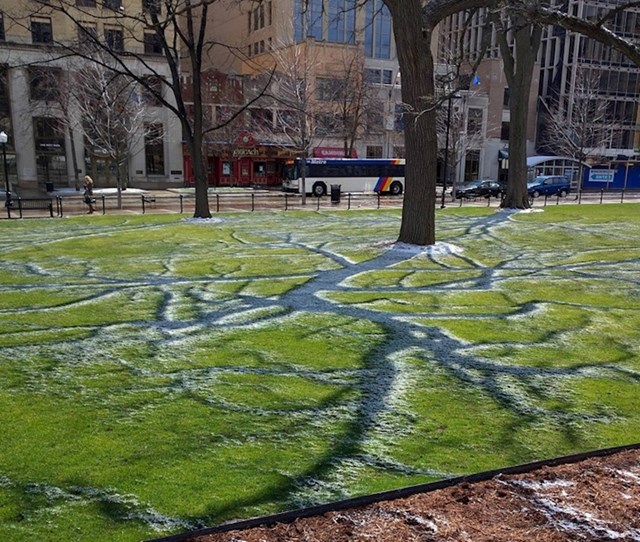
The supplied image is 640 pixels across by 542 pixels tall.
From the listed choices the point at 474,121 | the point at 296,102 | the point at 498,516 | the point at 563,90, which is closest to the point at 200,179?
the point at 296,102

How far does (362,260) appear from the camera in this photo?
14.2 meters

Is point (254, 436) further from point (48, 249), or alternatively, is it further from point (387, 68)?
point (387, 68)

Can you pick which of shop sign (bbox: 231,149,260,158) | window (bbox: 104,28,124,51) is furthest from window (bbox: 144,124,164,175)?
window (bbox: 104,28,124,51)

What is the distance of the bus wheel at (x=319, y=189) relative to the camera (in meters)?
46.3

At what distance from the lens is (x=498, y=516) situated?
3.96 meters

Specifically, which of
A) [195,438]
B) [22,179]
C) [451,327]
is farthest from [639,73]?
[195,438]

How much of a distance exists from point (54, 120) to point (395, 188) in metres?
28.5

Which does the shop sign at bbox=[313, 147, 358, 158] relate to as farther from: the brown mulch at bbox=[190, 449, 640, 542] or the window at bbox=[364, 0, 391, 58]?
the brown mulch at bbox=[190, 449, 640, 542]

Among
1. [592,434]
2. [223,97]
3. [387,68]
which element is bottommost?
[592,434]

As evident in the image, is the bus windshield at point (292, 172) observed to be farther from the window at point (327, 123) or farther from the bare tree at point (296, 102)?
the window at point (327, 123)

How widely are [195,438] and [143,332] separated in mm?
3426

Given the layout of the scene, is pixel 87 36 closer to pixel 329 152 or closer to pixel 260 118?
pixel 260 118

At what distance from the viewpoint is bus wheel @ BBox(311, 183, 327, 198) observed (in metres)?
46.3

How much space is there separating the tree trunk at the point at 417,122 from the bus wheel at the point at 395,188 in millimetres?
33442
